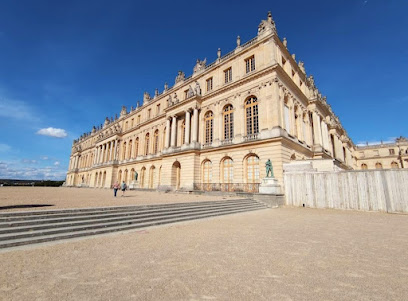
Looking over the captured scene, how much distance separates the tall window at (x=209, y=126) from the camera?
24.5 metres

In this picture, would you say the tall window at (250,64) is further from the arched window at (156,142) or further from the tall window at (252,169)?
the arched window at (156,142)

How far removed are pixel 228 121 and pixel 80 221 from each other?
1890 centimetres

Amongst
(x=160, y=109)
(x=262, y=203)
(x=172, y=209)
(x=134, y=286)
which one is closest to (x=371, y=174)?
(x=262, y=203)

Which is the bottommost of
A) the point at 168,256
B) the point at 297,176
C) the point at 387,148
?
the point at 168,256

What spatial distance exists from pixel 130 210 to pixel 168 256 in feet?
15.6

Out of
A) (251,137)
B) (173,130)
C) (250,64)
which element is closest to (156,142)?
(173,130)

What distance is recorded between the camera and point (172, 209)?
952 centimetres

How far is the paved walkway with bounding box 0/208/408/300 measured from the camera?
282cm

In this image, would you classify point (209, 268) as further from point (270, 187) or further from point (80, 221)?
point (270, 187)

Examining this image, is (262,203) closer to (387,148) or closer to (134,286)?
(134,286)

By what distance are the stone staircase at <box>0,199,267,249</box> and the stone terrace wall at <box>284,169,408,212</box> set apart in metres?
8.60

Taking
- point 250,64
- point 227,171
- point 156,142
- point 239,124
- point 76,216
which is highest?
point 250,64

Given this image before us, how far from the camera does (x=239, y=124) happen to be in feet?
69.9

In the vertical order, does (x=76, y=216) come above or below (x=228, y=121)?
below
